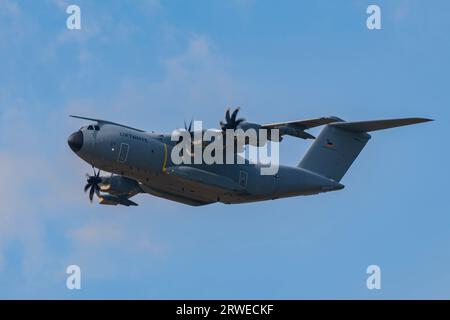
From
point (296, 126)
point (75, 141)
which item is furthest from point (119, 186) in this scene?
point (296, 126)

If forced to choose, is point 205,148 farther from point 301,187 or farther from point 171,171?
point 301,187

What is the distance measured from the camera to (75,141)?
3078 cm

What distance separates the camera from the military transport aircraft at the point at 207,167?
102ft

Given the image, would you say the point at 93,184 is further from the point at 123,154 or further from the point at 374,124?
the point at 374,124

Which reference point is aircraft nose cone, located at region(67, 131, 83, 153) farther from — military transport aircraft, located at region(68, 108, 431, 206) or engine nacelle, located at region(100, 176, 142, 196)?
engine nacelle, located at region(100, 176, 142, 196)

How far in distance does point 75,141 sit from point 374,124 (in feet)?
31.9

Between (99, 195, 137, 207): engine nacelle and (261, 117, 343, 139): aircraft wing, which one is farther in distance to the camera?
(99, 195, 137, 207): engine nacelle

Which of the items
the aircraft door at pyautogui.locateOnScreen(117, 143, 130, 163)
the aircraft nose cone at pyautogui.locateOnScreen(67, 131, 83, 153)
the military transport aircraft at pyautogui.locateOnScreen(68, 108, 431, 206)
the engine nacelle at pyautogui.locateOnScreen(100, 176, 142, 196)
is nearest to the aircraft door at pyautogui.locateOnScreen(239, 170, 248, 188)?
the military transport aircraft at pyautogui.locateOnScreen(68, 108, 431, 206)

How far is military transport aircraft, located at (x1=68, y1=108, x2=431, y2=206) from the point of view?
1218 inches

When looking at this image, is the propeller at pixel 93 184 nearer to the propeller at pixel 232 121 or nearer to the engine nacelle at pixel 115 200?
the engine nacelle at pixel 115 200

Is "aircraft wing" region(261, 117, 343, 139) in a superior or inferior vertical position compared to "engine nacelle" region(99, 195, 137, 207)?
superior
